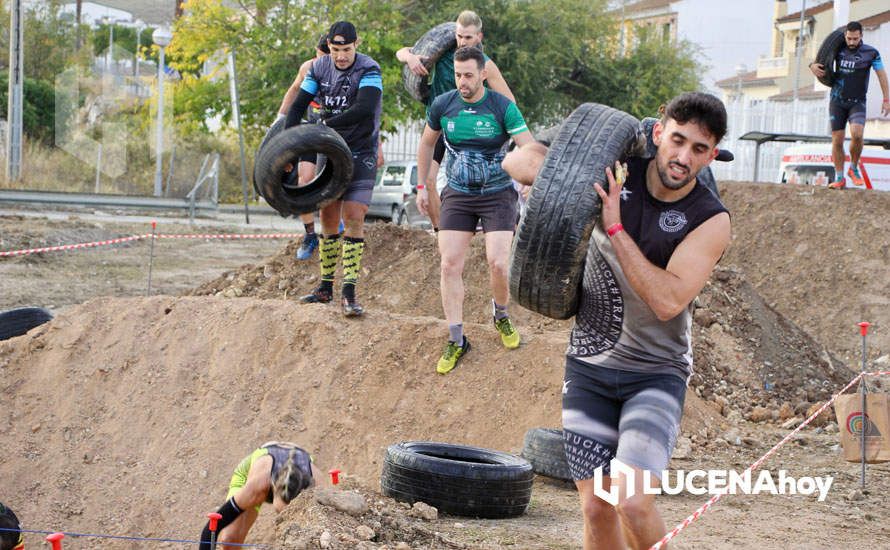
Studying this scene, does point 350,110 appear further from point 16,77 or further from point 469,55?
point 16,77

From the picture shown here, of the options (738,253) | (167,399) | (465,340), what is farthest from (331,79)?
(738,253)

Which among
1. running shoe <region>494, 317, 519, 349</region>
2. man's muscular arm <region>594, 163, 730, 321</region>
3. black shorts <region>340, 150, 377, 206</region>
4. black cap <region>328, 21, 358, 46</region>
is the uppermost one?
black cap <region>328, 21, 358, 46</region>

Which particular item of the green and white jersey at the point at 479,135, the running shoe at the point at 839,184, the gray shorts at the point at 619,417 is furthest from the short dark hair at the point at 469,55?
the running shoe at the point at 839,184

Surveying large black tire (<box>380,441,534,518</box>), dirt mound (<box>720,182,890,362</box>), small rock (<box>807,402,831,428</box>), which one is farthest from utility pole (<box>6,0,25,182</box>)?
large black tire (<box>380,441,534,518</box>)

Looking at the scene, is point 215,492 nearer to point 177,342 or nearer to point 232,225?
point 177,342

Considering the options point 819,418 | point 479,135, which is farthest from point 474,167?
point 819,418

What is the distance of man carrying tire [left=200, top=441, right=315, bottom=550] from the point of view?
566 centimetres

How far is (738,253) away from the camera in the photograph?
50.7ft

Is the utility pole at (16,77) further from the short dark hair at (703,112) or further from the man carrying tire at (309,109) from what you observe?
the short dark hair at (703,112)

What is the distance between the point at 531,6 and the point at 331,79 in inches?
1001

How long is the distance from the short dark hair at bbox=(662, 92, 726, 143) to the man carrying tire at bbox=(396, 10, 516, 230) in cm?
409

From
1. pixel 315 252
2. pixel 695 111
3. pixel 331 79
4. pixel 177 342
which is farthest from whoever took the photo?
pixel 315 252

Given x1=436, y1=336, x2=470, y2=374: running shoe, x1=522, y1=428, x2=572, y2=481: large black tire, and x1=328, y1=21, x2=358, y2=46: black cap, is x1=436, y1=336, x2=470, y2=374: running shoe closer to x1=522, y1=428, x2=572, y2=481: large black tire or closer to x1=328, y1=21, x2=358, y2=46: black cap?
x1=522, y1=428, x2=572, y2=481: large black tire

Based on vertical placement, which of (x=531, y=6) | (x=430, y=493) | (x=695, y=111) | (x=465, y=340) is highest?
(x=531, y=6)
